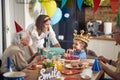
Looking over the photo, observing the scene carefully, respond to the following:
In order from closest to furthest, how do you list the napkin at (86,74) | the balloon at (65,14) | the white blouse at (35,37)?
the napkin at (86,74) < the white blouse at (35,37) < the balloon at (65,14)

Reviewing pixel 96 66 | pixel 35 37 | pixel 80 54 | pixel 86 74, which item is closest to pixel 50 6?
pixel 35 37

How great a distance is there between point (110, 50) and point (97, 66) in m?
2.30

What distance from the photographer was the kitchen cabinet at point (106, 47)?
488 centimetres

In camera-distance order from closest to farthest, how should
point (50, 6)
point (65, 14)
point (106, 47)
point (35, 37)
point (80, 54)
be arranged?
point (80, 54)
point (35, 37)
point (50, 6)
point (106, 47)
point (65, 14)

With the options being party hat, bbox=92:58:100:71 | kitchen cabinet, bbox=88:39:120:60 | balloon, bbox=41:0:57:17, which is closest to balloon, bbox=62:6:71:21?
kitchen cabinet, bbox=88:39:120:60

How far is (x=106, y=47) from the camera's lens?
494cm

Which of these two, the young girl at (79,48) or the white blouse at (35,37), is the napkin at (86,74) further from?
the white blouse at (35,37)

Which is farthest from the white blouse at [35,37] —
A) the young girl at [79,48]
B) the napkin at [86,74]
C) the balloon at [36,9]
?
the napkin at [86,74]

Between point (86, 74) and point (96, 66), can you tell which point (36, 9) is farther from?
point (86, 74)

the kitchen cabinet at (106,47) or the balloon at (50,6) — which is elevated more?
the balloon at (50,6)

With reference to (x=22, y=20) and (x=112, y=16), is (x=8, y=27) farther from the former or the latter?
(x=112, y=16)

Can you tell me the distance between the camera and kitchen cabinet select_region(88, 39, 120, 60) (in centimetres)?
488

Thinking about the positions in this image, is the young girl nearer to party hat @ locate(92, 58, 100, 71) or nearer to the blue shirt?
the blue shirt

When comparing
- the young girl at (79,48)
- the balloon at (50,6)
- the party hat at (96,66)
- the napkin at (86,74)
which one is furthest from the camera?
the balloon at (50,6)
